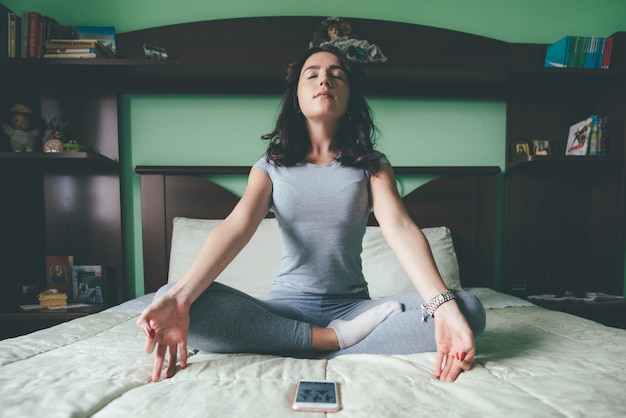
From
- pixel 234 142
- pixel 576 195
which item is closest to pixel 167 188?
pixel 234 142

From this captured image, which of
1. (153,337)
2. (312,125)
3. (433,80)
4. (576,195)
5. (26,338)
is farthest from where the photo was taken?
(576,195)

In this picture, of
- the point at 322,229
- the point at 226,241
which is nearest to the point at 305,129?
the point at 322,229

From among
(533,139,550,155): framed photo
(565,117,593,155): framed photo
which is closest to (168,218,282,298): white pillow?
(533,139,550,155): framed photo

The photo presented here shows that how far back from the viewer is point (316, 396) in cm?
55

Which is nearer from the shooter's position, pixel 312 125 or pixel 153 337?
pixel 153 337

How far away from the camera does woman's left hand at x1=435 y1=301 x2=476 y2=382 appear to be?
0.65 metres

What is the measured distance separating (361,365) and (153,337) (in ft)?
1.32

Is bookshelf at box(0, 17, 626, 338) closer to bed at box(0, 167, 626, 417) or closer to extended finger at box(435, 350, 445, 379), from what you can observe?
bed at box(0, 167, 626, 417)

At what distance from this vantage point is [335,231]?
1.01 metres

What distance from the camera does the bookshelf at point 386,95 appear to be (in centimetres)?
168

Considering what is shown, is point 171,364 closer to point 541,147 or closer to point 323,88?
point 323,88

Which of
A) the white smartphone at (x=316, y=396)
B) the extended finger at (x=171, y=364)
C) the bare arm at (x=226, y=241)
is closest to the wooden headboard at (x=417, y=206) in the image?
the bare arm at (x=226, y=241)

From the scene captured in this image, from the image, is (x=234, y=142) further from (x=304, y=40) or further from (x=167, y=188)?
(x=304, y=40)

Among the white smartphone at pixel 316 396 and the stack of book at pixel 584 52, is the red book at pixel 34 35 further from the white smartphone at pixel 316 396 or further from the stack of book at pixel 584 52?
the stack of book at pixel 584 52
